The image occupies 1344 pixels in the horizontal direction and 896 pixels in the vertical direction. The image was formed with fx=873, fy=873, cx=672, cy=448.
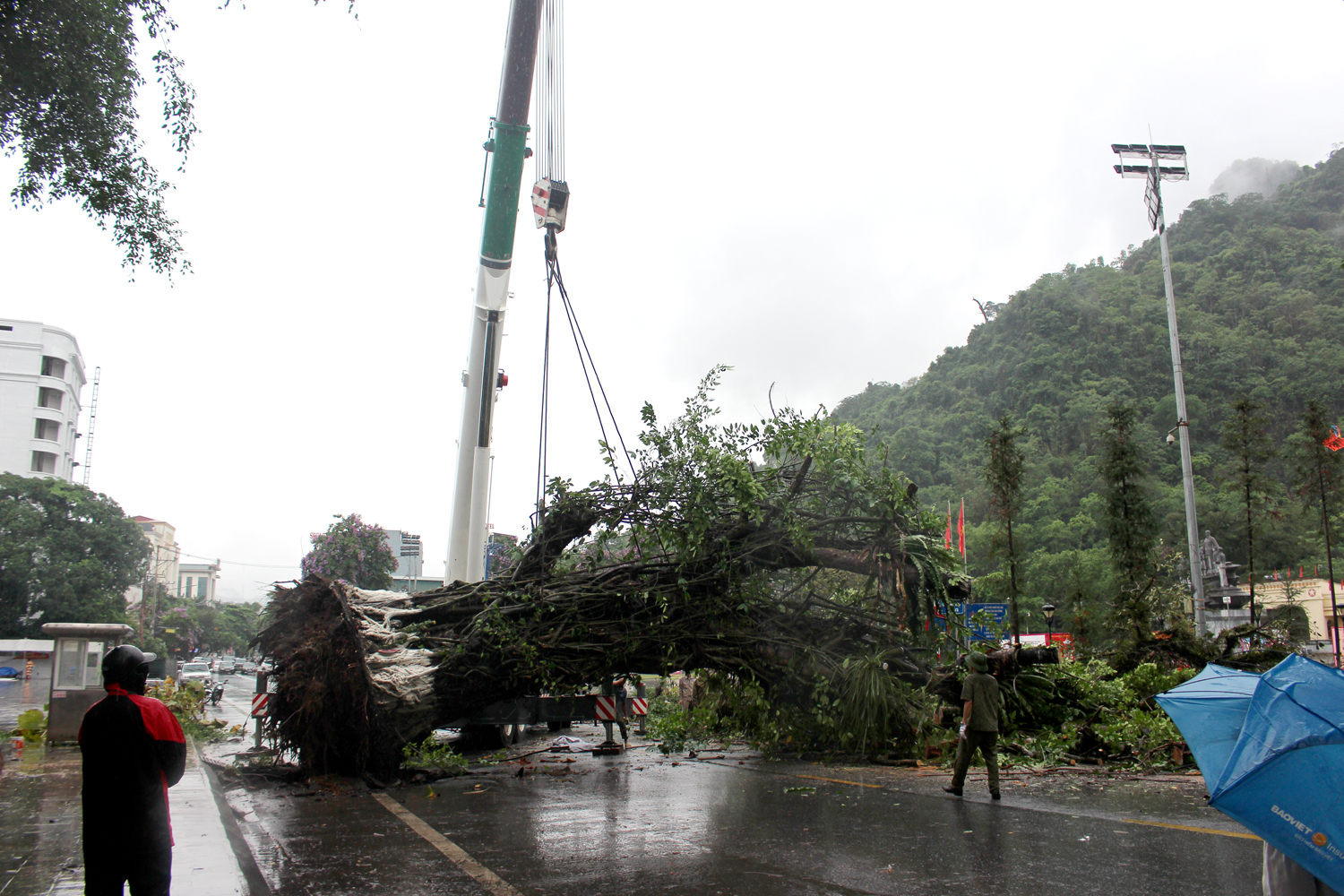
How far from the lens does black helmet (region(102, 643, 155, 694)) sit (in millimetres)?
3828

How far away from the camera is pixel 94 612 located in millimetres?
45438

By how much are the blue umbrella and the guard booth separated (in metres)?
14.7

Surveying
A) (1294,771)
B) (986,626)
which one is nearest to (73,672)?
(986,626)

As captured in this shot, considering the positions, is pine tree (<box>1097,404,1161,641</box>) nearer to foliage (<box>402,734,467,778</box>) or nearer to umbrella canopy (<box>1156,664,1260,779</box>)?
foliage (<box>402,734,467,778</box>)

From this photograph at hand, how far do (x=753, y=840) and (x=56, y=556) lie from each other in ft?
168

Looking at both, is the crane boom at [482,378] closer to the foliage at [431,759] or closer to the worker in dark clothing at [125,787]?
the foliage at [431,759]

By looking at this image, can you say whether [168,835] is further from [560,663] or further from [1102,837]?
[560,663]

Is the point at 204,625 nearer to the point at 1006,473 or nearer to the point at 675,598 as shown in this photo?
the point at 1006,473

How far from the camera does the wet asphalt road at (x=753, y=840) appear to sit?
523 centimetres

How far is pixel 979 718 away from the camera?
7.82 metres

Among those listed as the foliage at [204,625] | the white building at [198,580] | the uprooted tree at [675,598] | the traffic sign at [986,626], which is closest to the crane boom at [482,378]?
the uprooted tree at [675,598]

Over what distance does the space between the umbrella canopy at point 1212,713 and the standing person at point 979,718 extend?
4.28 m

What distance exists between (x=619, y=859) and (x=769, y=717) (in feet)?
18.0

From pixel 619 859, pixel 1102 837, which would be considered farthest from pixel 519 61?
pixel 1102 837
